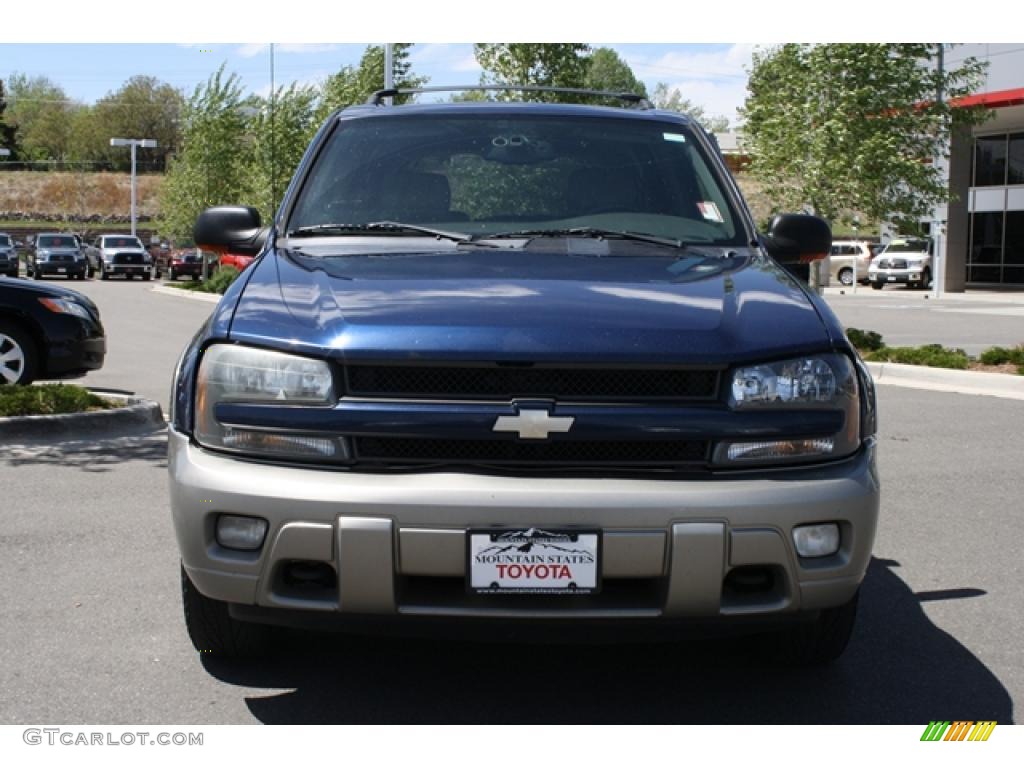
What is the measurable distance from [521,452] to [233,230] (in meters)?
2.10

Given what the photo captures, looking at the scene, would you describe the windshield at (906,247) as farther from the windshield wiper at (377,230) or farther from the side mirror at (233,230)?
the windshield wiper at (377,230)

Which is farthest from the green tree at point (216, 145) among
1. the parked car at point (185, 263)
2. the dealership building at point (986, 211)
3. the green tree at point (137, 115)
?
the green tree at point (137, 115)

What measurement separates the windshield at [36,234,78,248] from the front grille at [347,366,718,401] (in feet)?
159

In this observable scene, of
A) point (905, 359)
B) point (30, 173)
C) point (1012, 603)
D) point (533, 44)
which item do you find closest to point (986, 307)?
point (533, 44)

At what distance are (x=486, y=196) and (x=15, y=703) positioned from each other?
95.0 inches

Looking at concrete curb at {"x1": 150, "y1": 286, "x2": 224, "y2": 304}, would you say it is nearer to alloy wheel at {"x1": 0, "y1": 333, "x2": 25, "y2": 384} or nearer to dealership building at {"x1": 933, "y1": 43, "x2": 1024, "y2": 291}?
alloy wheel at {"x1": 0, "y1": 333, "x2": 25, "y2": 384}

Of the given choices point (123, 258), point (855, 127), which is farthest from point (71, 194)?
point (855, 127)

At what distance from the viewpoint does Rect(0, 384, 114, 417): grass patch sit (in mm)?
9250

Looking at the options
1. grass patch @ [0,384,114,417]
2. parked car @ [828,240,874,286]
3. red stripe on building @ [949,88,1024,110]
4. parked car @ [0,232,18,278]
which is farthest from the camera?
parked car @ [828,240,874,286]

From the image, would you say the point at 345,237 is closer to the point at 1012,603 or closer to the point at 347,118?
the point at 347,118

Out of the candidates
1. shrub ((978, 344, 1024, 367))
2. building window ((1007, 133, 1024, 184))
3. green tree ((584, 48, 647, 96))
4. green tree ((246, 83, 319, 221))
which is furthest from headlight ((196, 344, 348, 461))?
green tree ((584, 48, 647, 96))

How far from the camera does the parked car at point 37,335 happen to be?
10.8m

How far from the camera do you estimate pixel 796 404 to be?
11.6 ft

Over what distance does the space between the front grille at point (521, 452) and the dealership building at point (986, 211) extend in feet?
123
